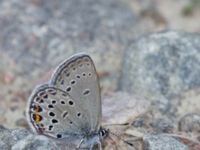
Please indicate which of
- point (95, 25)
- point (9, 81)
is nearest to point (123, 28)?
point (95, 25)

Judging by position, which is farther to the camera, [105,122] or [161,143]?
[105,122]

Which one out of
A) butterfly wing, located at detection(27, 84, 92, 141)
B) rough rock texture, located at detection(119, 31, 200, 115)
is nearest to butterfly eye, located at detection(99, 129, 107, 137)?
butterfly wing, located at detection(27, 84, 92, 141)

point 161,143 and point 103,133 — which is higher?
point 103,133

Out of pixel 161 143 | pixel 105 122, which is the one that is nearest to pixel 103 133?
pixel 105 122

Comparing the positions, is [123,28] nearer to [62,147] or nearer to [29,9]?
[29,9]

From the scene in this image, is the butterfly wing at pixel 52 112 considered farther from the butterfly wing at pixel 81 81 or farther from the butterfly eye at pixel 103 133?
the butterfly eye at pixel 103 133

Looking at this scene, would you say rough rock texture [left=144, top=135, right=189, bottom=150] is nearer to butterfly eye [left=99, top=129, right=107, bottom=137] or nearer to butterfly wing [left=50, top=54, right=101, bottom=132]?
butterfly eye [left=99, top=129, right=107, bottom=137]

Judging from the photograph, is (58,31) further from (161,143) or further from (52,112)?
(161,143)
